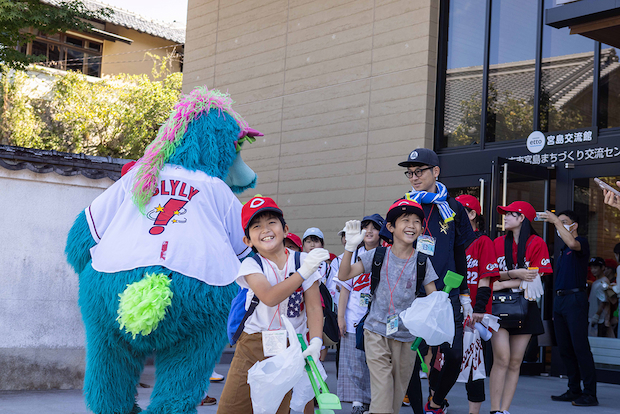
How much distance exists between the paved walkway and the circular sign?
3.02 m

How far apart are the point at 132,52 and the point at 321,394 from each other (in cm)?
2692

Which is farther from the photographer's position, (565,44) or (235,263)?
(565,44)

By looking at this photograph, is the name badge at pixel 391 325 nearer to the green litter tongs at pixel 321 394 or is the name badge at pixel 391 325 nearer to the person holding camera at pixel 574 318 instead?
the green litter tongs at pixel 321 394

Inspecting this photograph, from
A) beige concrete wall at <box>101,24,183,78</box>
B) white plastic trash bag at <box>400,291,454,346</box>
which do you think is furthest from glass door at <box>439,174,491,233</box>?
beige concrete wall at <box>101,24,183,78</box>

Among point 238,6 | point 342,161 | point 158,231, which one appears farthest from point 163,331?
point 238,6

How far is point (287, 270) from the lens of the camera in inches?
140

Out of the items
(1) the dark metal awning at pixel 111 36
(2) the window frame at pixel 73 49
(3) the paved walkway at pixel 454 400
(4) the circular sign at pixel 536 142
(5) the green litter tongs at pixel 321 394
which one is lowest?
(3) the paved walkway at pixel 454 400

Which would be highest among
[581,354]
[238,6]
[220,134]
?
[238,6]

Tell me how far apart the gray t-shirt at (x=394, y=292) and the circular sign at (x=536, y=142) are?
530cm

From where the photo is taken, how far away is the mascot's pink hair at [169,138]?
4.06 meters

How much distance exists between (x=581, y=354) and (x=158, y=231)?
476cm

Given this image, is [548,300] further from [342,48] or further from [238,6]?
[238,6]

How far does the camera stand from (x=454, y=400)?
687 centimetres

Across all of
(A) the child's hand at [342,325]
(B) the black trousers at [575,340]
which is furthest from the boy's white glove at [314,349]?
(B) the black trousers at [575,340]
